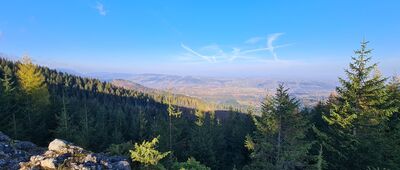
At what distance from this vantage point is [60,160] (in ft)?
46.3

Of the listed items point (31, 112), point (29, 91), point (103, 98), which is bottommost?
point (103, 98)

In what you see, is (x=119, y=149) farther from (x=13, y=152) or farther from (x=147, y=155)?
(x=13, y=152)

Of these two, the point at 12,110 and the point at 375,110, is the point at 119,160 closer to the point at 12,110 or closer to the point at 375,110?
the point at 375,110

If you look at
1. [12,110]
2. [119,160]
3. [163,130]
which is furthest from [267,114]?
[12,110]

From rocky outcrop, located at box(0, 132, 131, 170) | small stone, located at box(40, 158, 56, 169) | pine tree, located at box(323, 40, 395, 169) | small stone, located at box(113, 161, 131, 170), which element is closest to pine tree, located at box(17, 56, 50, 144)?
rocky outcrop, located at box(0, 132, 131, 170)

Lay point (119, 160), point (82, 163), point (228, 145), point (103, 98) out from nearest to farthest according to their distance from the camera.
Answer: point (82, 163) → point (119, 160) → point (228, 145) → point (103, 98)

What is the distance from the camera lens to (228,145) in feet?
167

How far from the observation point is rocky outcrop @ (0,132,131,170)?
44.8ft

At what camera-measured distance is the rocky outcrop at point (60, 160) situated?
1367cm

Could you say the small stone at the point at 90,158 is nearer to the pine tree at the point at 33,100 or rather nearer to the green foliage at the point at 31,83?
the pine tree at the point at 33,100

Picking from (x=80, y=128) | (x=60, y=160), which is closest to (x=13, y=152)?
(x=60, y=160)

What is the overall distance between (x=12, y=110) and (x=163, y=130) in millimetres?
20615

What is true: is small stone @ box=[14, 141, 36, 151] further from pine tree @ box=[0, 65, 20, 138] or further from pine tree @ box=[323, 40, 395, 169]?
pine tree @ box=[323, 40, 395, 169]

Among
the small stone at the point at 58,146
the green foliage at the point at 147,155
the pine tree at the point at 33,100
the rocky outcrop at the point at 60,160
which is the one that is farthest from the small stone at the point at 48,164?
the pine tree at the point at 33,100
